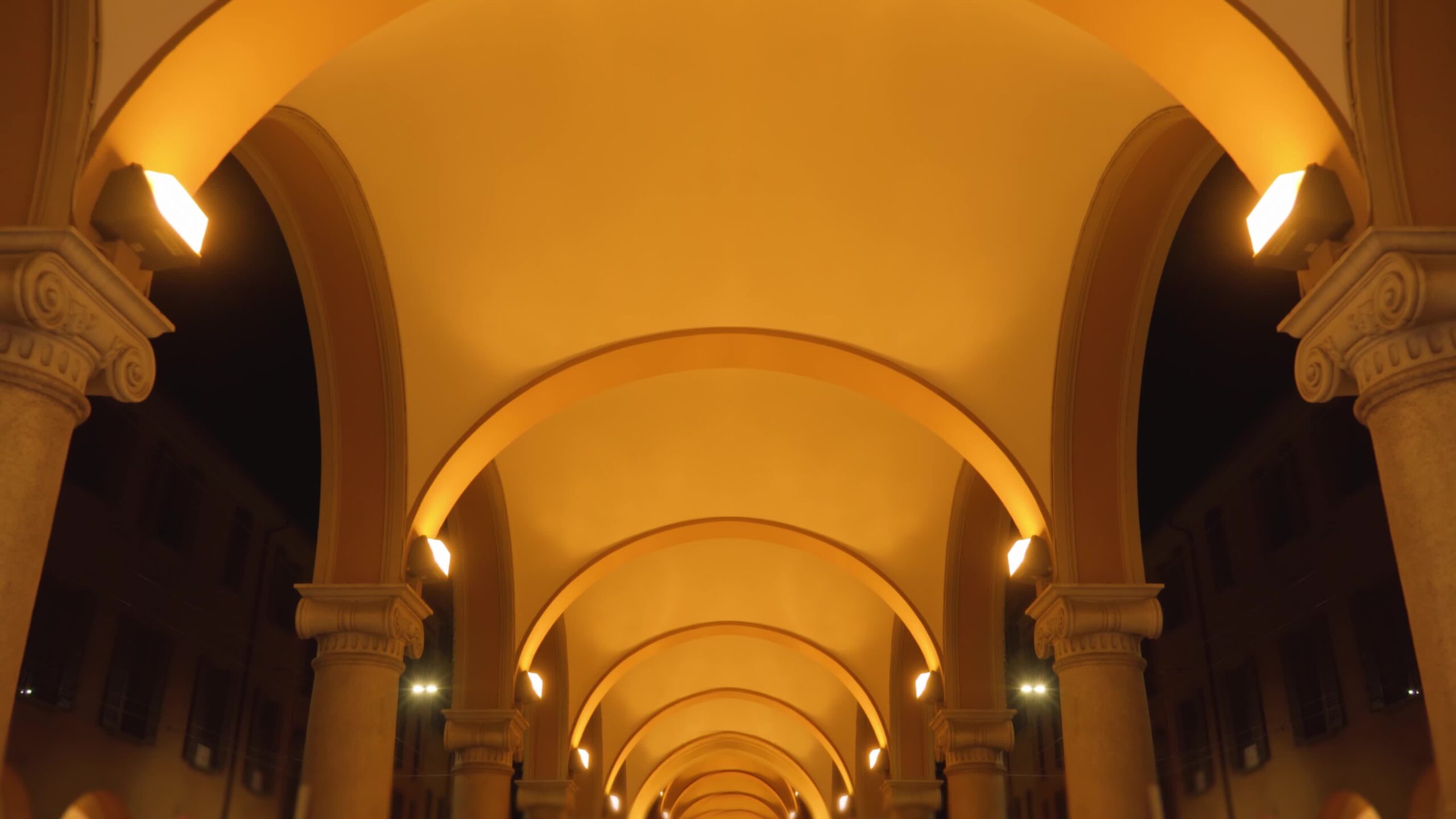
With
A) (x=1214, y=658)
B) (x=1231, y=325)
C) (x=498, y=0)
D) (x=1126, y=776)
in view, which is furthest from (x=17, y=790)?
(x=1214, y=658)

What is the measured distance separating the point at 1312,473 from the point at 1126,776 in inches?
295

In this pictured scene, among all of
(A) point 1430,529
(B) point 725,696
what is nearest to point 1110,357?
(A) point 1430,529

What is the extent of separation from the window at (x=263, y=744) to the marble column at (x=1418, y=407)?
15154 millimetres

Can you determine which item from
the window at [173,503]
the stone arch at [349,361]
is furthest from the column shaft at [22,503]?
the window at [173,503]

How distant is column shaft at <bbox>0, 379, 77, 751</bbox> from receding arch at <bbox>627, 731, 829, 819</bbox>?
23.6m

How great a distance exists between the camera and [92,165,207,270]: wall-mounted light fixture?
4.27m

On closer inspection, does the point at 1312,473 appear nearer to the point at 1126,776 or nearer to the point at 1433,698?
the point at 1126,776

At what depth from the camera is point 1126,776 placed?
7250 millimetres

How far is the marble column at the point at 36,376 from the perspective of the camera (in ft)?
12.6

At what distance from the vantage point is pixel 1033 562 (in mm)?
8297

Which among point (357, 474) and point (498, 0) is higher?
point (498, 0)

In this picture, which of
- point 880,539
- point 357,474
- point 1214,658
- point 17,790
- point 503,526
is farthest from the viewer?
point 1214,658

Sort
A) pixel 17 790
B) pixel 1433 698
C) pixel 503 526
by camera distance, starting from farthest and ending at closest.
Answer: pixel 503 526 → pixel 17 790 → pixel 1433 698

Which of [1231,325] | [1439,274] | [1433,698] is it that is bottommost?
[1433,698]
